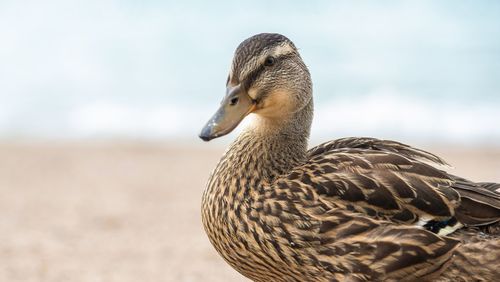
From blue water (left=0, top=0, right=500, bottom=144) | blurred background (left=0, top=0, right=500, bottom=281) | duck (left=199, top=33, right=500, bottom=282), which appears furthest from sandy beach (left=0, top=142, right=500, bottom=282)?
blue water (left=0, top=0, right=500, bottom=144)

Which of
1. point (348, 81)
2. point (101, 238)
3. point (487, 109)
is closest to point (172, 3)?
point (348, 81)

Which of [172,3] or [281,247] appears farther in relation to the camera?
[172,3]

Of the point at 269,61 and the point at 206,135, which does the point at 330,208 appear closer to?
the point at 206,135

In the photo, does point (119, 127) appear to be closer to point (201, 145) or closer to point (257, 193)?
point (201, 145)

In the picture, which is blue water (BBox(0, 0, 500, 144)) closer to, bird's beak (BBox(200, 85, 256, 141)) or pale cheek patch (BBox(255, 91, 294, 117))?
pale cheek patch (BBox(255, 91, 294, 117))

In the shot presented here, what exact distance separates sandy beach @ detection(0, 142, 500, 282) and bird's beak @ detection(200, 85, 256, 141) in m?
2.07

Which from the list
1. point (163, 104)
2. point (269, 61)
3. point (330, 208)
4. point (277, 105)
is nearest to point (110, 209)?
point (277, 105)

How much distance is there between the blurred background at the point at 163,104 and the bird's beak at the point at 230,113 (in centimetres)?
207

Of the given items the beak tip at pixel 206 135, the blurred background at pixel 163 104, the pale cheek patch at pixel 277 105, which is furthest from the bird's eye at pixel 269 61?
the blurred background at pixel 163 104

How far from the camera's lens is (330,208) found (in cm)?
440

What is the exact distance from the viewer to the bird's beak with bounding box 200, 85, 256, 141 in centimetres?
452

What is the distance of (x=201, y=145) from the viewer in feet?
51.1

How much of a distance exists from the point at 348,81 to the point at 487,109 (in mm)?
3367

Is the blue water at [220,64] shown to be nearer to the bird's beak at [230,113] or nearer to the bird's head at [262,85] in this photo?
the bird's head at [262,85]
